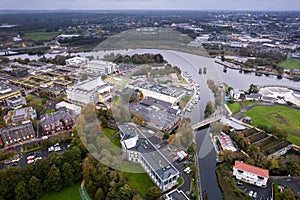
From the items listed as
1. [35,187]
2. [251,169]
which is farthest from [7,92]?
[251,169]

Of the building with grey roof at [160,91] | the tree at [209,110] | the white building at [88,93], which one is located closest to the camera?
the tree at [209,110]

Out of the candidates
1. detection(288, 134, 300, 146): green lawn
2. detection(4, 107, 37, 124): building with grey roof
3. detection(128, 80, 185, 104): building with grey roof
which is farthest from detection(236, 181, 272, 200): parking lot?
detection(4, 107, 37, 124): building with grey roof

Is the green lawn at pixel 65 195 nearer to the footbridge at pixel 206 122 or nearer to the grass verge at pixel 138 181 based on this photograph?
the grass verge at pixel 138 181

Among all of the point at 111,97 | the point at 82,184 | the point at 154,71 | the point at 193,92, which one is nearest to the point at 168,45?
the point at 154,71

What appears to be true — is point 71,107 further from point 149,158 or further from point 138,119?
point 149,158

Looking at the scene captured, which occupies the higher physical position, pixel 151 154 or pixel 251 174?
pixel 151 154

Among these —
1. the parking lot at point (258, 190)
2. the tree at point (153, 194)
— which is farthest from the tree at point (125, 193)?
the parking lot at point (258, 190)
